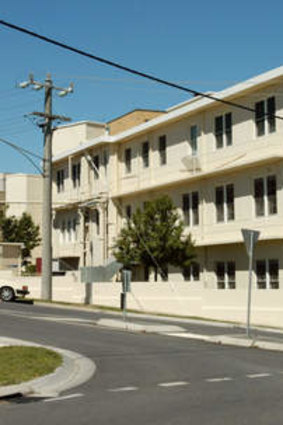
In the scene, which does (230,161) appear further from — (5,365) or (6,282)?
(5,365)

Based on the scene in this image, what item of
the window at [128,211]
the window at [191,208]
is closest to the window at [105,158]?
the window at [128,211]

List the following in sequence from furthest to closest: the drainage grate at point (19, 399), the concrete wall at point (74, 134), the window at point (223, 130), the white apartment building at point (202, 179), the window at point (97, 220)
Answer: the concrete wall at point (74, 134), the window at point (97, 220), the window at point (223, 130), the white apartment building at point (202, 179), the drainage grate at point (19, 399)

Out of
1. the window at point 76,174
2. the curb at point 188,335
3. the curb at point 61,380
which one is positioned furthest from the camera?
the window at point 76,174

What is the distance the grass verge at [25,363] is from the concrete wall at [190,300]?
1427cm

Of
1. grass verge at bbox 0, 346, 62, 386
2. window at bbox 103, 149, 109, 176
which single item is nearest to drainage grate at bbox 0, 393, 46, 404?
grass verge at bbox 0, 346, 62, 386

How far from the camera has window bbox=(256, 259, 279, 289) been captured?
102 ft

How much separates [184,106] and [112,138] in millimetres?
6170

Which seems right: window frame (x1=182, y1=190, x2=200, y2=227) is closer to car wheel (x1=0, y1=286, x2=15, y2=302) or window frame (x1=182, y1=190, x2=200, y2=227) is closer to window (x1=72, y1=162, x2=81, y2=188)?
car wheel (x1=0, y1=286, x2=15, y2=302)

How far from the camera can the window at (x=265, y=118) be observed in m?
31.0

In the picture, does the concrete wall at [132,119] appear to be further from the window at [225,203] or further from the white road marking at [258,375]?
the white road marking at [258,375]

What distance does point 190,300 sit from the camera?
3148 cm

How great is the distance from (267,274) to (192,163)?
7.30 metres

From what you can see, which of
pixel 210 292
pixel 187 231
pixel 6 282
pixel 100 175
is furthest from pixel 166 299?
pixel 100 175

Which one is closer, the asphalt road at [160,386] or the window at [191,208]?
the asphalt road at [160,386]
